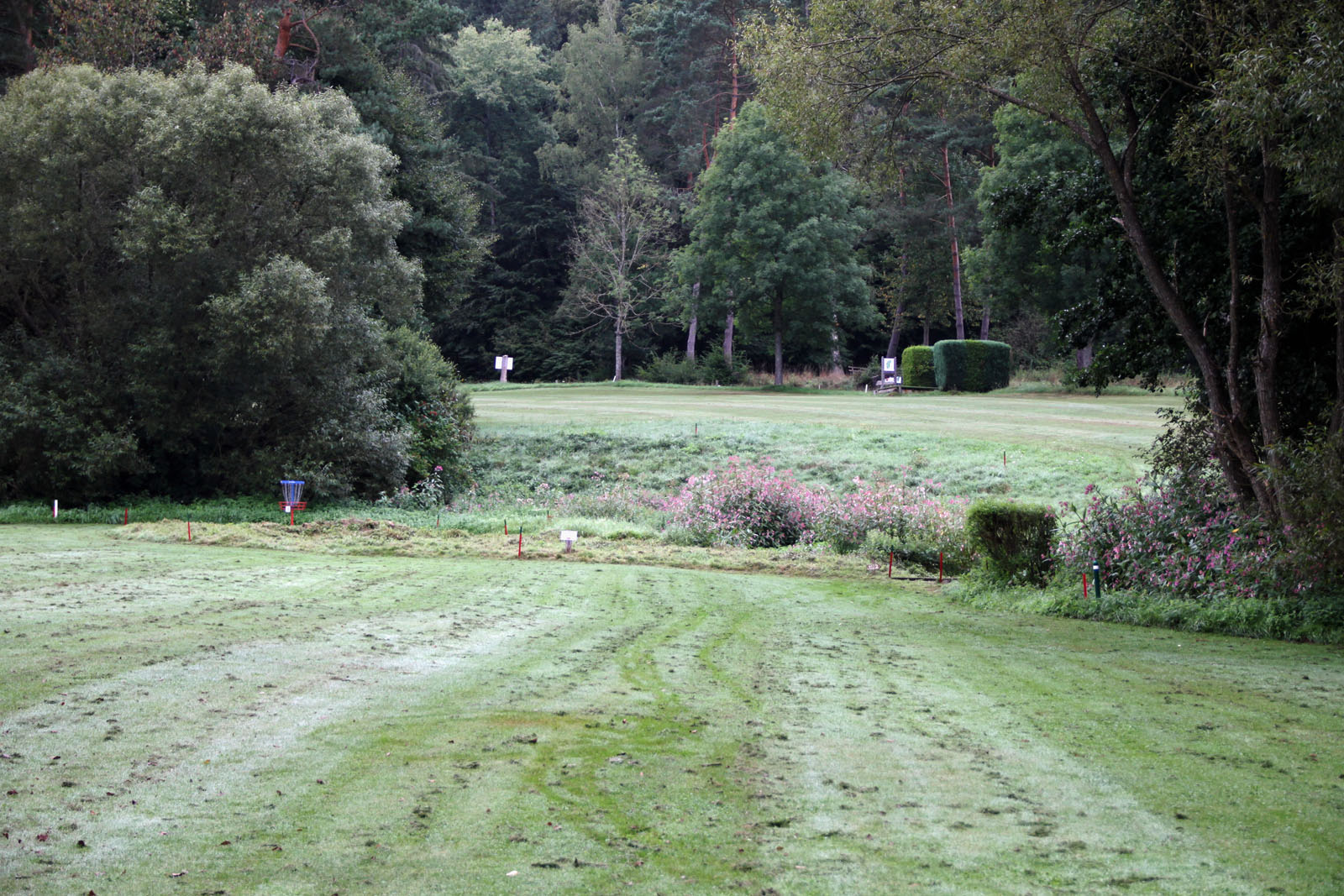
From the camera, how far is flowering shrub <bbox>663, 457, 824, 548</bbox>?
18922 mm

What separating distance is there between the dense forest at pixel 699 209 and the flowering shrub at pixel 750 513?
5388 mm

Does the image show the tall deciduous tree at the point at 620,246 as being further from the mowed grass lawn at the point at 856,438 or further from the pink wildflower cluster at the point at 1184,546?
the pink wildflower cluster at the point at 1184,546

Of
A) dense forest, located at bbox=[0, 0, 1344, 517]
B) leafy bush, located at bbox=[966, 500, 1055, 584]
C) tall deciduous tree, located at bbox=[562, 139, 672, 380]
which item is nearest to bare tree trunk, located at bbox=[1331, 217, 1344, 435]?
dense forest, located at bbox=[0, 0, 1344, 517]

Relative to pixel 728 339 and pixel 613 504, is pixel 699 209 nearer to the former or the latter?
pixel 728 339

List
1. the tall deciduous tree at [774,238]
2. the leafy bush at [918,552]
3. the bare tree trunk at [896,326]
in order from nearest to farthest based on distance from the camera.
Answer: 1. the leafy bush at [918,552]
2. the tall deciduous tree at [774,238]
3. the bare tree trunk at [896,326]

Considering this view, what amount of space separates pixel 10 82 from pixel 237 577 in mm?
17111

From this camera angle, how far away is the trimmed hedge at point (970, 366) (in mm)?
44844

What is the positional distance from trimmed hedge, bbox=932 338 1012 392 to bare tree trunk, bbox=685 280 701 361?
13.2m

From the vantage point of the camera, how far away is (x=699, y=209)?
168ft

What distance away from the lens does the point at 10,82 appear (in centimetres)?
2358

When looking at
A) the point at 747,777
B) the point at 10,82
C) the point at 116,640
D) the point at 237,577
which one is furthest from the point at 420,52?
the point at 747,777

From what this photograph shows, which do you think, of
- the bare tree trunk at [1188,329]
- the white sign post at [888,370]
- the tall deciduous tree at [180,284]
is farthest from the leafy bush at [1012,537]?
the white sign post at [888,370]

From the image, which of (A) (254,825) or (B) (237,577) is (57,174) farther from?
(A) (254,825)

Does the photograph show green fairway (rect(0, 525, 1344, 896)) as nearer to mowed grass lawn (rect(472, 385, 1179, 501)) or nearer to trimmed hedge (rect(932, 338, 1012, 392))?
mowed grass lawn (rect(472, 385, 1179, 501))
